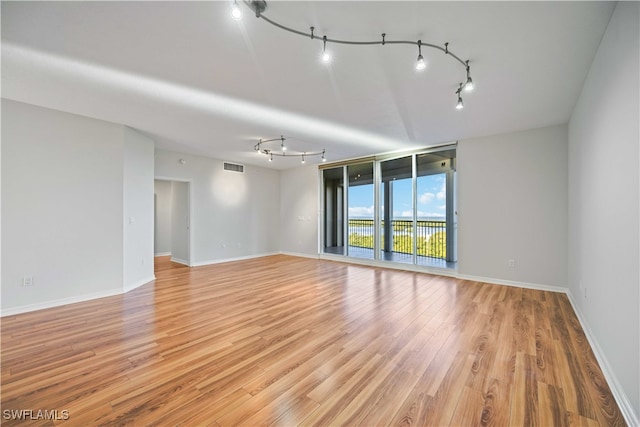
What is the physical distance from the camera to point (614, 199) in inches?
72.9

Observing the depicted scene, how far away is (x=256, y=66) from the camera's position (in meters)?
2.46

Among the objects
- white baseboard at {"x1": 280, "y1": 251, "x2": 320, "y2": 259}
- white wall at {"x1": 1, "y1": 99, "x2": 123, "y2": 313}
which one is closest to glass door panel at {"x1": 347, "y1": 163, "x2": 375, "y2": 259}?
white baseboard at {"x1": 280, "y1": 251, "x2": 320, "y2": 259}

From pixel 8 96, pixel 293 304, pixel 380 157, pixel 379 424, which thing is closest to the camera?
pixel 379 424

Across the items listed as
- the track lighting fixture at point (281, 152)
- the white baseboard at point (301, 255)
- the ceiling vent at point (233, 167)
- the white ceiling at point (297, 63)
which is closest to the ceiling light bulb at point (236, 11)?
the white ceiling at point (297, 63)

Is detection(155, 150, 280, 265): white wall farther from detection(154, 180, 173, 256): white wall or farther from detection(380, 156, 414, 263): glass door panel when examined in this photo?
detection(380, 156, 414, 263): glass door panel

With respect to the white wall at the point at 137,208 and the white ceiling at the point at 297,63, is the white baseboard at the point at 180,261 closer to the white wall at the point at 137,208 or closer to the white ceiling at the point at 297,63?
the white wall at the point at 137,208

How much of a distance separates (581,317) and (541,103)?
265 centimetres

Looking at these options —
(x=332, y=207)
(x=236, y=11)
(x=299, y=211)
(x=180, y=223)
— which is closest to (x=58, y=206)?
(x=180, y=223)

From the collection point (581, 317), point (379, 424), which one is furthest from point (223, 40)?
point (581, 317)

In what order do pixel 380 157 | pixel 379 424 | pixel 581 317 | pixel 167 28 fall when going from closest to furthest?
1. pixel 379 424
2. pixel 167 28
3. pixel 581 317
4. pixel 380 157

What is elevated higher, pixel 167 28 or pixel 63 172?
pixel 167 28

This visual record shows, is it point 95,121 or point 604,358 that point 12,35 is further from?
point 604,358

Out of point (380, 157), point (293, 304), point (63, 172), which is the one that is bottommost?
point (293, 304)

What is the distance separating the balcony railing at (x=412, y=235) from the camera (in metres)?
6.15
